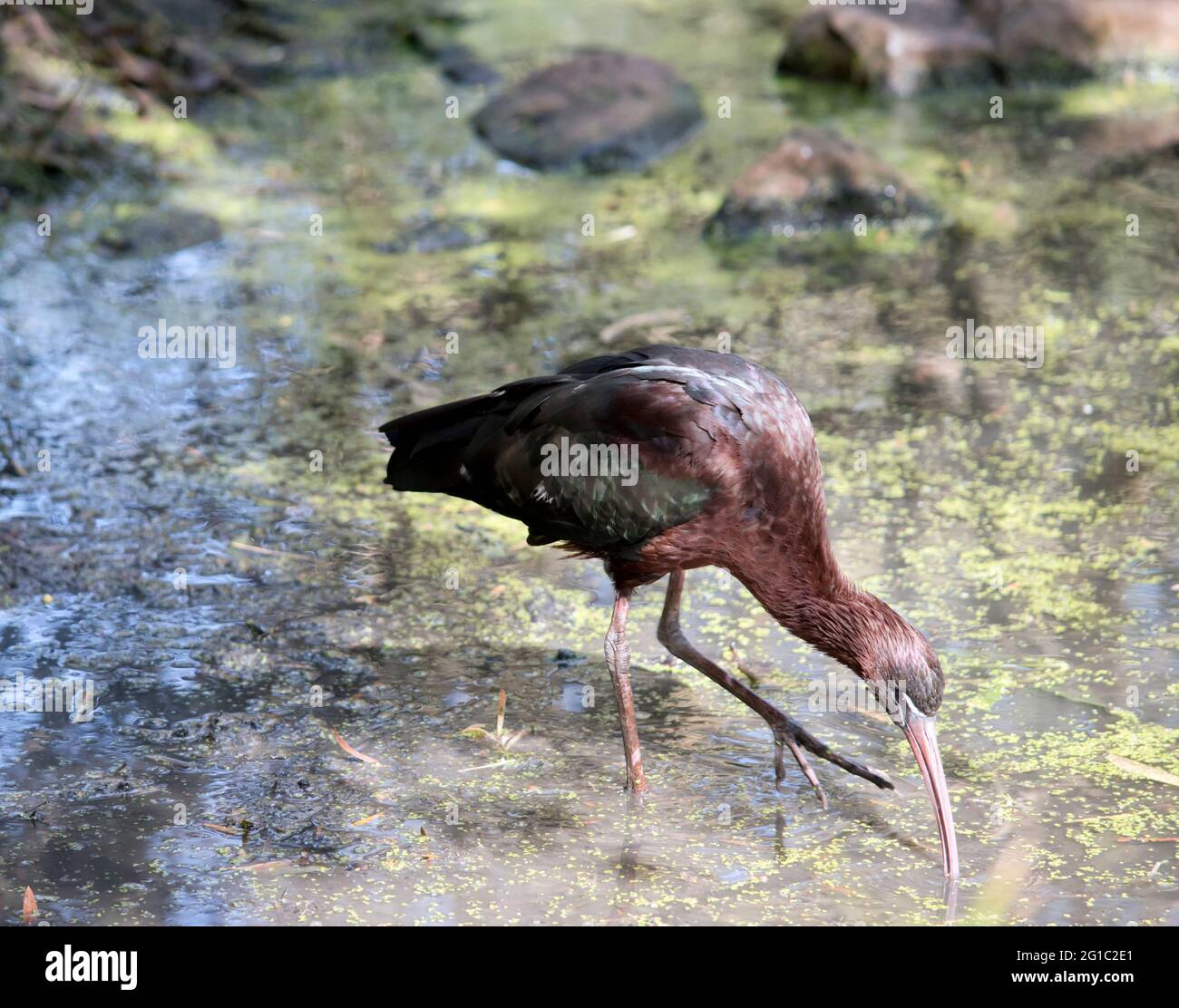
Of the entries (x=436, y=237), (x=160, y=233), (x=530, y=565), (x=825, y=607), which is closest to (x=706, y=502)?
(x=825, y=607)

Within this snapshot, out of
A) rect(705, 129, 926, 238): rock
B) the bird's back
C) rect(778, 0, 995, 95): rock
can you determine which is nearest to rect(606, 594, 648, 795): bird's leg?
the bird's back

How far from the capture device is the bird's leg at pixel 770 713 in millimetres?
5113

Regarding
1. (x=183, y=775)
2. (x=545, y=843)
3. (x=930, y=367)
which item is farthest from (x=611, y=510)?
(x=930, y=367)

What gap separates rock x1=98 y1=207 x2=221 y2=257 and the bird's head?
6233mm

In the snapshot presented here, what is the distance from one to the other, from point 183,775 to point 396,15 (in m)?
10.6

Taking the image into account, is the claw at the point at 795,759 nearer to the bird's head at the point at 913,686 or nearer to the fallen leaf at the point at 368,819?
the bird's head at the point at 913,686

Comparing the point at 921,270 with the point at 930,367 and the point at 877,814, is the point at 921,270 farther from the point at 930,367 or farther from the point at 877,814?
the point at 877,814

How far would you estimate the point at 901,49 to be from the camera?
12.0 m

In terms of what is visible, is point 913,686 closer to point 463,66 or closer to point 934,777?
point 934,777

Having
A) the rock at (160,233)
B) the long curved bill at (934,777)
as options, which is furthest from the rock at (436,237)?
the long curved bill at (934,777)

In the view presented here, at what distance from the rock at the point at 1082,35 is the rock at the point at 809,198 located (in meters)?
3.00

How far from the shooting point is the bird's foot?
5.08 m

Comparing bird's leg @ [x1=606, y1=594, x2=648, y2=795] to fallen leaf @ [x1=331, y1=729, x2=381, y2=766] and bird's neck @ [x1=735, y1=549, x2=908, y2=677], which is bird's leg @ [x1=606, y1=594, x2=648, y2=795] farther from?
fallen leaf @ [x1=331, y1=729, x2=381, y2=766]

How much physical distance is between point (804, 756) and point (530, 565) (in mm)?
1711
